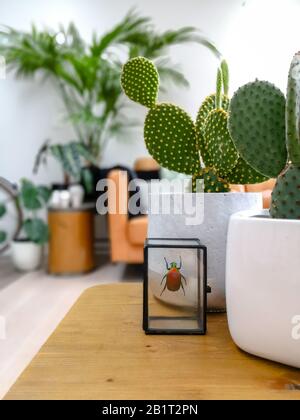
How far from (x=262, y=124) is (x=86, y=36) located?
3724 millimetres

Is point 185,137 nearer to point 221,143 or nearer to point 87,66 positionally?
point 221,143

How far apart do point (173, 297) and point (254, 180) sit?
0.58 feet

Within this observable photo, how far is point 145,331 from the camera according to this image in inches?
18.0

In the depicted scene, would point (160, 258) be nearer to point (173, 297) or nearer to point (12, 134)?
point (173, 297)

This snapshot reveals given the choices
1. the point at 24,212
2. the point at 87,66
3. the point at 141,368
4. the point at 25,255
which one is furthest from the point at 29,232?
the point at 141,368

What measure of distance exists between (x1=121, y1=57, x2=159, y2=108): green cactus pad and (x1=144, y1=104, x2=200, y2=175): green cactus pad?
0.09 feet

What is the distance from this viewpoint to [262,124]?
1.35ft

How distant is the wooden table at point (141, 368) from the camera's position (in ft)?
1.08

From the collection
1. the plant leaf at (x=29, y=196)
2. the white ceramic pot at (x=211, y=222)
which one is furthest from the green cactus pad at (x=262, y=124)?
the plant leaf at (x=29, y=196)

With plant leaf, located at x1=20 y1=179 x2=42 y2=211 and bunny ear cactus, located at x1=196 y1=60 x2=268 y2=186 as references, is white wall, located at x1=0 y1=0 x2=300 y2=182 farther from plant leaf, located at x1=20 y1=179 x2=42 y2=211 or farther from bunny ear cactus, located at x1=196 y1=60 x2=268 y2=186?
bunny ear cactus, located at x1=196 y1=60 x2=268 y2=186

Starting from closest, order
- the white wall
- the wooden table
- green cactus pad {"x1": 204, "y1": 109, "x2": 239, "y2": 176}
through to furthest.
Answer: the wooden table
green cactus pad {"x1": 204, "y1": 109, "x2": 239, "y2": 176}
the white wall

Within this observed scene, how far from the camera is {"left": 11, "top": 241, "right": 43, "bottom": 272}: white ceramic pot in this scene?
322 centimetres

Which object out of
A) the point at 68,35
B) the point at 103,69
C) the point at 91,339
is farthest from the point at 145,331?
the point at 68,35

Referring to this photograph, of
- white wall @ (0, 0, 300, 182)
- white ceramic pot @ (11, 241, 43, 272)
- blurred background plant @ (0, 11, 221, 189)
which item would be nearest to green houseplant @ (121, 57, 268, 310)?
blurred background plant @ (0, 11, 221, 189)
